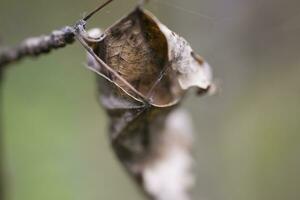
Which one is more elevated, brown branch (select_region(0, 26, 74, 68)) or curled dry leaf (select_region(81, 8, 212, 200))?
brown branch (select_region(0, 26, 74, 68))

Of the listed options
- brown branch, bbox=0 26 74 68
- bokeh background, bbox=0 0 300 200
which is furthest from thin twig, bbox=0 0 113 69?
bokeh background, bbox=0 0 300 200

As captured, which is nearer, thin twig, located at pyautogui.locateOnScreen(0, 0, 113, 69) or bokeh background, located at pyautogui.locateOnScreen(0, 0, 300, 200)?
thin twig, located at pyautogui.locateOnScreen(0, 0, 113, 69)

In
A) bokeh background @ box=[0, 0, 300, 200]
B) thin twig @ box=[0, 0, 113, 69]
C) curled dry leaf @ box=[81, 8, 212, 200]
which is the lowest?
curled dry leaf @ box=[81, 8, 212, 200]

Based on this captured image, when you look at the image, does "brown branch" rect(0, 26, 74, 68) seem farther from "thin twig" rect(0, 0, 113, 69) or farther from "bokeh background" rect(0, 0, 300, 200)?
"bokeh background" rect(0, 0, 300, 200)

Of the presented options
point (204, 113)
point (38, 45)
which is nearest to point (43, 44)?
point (38, 45)

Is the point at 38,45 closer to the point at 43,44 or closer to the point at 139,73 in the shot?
the point at 43,44

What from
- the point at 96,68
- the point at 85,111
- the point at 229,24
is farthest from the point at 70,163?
the point at 96,68

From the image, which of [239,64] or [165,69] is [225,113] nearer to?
[239,64]

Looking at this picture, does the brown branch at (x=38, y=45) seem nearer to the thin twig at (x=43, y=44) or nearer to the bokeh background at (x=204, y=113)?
the thin twig at (x=43, y=44)

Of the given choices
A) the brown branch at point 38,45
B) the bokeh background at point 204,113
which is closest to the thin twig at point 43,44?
the brown branch at point 38,45
